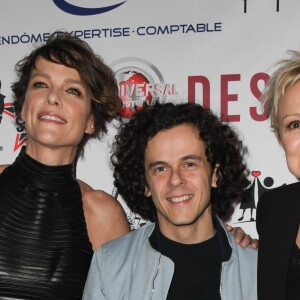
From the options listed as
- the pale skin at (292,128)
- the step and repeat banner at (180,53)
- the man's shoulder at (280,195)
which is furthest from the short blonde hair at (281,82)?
the step and repeat banner at (180,53)

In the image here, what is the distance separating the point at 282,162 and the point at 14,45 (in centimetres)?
136

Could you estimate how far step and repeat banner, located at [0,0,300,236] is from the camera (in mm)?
2578

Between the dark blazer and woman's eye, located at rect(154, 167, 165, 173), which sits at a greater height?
woman's eye, located at rect(154, 167, 165, 173)

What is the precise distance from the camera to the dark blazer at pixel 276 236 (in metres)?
1.83

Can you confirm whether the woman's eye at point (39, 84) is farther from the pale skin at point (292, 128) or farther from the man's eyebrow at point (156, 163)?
the pale skin at point (292, 128)

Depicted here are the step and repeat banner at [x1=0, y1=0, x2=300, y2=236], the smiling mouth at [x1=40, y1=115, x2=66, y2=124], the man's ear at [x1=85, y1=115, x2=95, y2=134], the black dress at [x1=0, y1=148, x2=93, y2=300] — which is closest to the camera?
the black dress at [x1=0, y1=148, x2=93, y2=300]

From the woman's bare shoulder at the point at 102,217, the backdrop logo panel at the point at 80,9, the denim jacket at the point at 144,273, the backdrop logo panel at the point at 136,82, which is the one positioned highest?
the backdrop logo panel at the point at 80,9

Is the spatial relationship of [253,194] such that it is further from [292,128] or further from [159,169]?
[292,128]

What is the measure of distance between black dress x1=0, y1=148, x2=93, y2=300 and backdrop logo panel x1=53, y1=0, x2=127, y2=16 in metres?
0.77

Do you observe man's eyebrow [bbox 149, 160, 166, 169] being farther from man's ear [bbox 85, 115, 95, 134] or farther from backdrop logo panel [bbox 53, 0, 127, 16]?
backdrop logo panel [bbox 53, 0, 127, 16]

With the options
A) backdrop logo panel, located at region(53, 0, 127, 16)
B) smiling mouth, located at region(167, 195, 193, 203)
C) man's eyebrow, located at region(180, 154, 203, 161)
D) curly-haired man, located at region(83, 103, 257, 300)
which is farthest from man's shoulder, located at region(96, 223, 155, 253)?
backdrop logo panel, located at region(53, 0, 127, 16)

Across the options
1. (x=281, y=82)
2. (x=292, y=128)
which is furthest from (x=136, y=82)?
(x=292, y=128)

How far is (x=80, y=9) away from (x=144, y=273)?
1.34 meters

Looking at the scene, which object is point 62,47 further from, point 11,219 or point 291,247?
point 291,247
